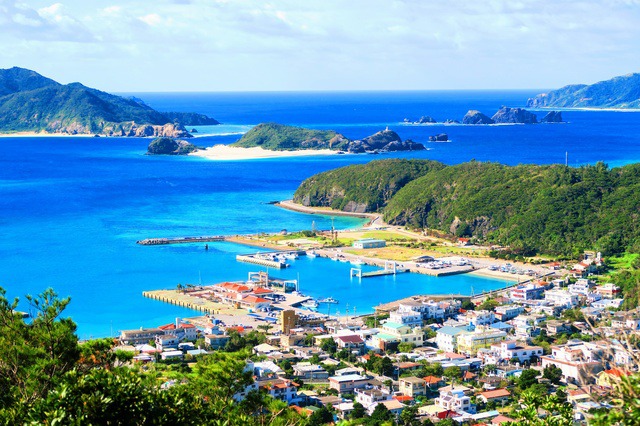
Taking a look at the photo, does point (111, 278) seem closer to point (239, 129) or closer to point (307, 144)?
point (307, 144)

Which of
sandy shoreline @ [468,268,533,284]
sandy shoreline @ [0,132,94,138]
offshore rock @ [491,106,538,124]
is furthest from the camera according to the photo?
offshore rock @ [491,106,538,124]

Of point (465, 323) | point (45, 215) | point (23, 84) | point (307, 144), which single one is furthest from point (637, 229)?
point (23, 84)

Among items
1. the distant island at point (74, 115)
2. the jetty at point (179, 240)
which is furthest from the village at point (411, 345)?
the distant island at point (74, 115)

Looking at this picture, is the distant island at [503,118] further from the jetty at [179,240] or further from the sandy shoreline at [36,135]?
the jetty at [179,240]

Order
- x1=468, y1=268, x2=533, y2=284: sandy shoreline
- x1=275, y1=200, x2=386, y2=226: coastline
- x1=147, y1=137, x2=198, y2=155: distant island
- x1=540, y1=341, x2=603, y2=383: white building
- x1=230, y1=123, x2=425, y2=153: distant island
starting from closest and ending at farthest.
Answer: x1=540, y1=341, x2=603, y2=383: white building < x1=468, y1=268, x2=533, y2=284: sandy shoreline < x1=275, y1=200, x2=386, y2=226: coastline < x1=230, y1=123, x2=425, y2=153: distant island < x1=147, y1=137, x2=198, y2=155: distant island

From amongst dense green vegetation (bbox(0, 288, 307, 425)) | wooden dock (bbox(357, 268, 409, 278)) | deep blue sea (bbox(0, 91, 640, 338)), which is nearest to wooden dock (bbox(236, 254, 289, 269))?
deep blue sea (bbox(0, 91, 640, 338))

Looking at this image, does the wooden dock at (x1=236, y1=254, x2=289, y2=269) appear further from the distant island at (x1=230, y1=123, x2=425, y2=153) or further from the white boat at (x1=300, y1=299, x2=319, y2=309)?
the distant island at (x1=230, y1=123, x2=425, y2=153)

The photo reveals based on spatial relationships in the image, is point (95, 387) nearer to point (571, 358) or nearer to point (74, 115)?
point (571, 358)
